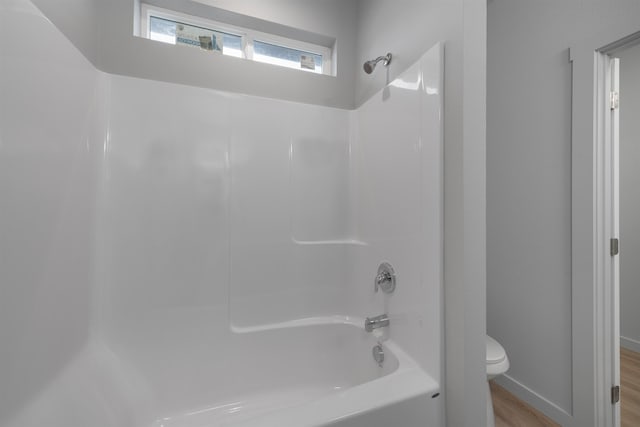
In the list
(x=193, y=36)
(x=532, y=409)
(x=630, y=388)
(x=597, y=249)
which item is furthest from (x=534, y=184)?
(x=193, y=36)

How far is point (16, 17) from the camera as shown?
809 mm

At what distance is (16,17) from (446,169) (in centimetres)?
152

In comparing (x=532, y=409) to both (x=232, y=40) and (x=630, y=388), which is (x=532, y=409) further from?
(x=232, y=40)

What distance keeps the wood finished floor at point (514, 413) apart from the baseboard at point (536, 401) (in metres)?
0.03

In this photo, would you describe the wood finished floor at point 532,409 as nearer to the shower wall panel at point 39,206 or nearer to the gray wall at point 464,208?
the gray wall at point 464,208

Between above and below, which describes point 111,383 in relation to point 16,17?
below

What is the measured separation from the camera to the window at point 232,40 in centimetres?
158

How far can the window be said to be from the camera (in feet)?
5.17

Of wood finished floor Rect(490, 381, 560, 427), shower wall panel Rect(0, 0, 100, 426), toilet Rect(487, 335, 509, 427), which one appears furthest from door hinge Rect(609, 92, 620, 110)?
shower wall panel Rect(0, 0, 100, 426)

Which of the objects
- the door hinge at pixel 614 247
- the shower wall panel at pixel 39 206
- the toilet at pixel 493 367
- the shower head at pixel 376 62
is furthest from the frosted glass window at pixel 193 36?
the door hinge at pixel 614 247

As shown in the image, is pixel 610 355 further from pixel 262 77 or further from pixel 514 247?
pixel 262 77

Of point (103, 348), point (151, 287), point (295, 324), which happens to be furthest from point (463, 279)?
point (103, 348)

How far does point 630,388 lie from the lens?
1.86m

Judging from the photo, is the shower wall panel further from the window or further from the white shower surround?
the window
